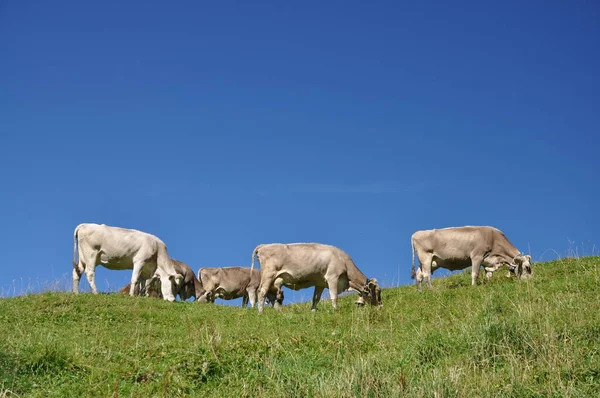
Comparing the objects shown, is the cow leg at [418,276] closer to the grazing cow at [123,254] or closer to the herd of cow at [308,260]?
the herd of cow at [308,260]

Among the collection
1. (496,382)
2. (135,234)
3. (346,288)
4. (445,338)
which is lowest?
(496,382)

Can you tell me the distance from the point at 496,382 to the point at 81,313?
42.7 feet

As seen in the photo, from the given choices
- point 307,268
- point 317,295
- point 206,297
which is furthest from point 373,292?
point 206,297

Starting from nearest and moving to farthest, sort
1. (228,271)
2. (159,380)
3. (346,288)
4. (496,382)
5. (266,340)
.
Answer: (496,382), (159,380), (266,340), (346,288), (228,271)

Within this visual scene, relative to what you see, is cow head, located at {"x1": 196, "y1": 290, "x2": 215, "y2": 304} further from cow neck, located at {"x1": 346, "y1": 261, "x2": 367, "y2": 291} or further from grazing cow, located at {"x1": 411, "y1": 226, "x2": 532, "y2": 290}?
cow neck, located at {"x1": 346, "y1": 261, "x2": 367, "y2": 291}

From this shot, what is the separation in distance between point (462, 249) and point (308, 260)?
258 inches

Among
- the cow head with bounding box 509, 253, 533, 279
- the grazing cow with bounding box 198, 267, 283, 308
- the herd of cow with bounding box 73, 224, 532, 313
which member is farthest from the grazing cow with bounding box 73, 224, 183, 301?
the cow head with bounding box 509, 253, 533, 279

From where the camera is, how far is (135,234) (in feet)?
92.9

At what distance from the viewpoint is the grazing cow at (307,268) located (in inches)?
953

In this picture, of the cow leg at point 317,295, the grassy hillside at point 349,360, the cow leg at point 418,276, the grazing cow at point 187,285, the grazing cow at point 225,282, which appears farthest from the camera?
the grazing cow at point 225,282

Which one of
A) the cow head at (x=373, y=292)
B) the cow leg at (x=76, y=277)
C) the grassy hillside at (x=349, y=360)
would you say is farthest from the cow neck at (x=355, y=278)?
the cow leg at (x=76, y=277)

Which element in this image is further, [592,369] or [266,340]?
[266,340]

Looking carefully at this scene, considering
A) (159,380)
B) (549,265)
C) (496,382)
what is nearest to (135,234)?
(549,265)

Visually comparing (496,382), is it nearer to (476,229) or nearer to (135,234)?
(476,229)
